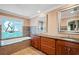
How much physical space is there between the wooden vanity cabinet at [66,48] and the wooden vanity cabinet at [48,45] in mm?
98

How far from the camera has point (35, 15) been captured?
1.95 metres

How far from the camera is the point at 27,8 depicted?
1857mm

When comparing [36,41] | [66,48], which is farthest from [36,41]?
[66,48]

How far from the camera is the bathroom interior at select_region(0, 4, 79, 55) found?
1.79 meters

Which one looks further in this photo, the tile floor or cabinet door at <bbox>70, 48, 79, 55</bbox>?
the tile floor

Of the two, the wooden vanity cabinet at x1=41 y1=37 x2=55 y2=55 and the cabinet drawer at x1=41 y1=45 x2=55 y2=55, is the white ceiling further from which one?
the cabinet drawer at x1=41 y1=45 x2=55 y2=55

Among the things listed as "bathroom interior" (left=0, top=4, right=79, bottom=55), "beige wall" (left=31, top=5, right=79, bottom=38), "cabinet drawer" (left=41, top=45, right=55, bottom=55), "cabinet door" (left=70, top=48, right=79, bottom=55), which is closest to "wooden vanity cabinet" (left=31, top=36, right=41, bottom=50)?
"bathroom interior" (left=0, top=4, right=79, bottom=55)

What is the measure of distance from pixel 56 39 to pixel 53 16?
46 centimetres

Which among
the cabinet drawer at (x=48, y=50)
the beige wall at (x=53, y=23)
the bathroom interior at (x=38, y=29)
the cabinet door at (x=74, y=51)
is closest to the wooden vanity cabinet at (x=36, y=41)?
the bathroom interior at (x=38, y=29)

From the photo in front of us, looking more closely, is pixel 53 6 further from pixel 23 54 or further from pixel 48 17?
pixel 23 54

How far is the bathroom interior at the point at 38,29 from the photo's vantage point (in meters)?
1.79

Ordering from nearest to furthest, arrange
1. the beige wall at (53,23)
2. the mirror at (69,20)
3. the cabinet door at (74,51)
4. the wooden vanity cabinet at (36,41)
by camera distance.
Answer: the cabinet door at (74,51), the mirror at (69,20), the beige wall at (53,23), the wooden vanity cabinet at (36,41)

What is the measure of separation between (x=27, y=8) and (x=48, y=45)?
84 centimetres

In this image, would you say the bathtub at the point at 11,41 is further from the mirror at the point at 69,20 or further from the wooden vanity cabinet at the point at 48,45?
the mirror at the point at 69,20
